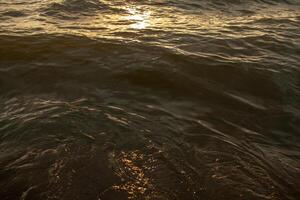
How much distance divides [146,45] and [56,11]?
139 inches

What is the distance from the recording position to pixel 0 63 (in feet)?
21.8

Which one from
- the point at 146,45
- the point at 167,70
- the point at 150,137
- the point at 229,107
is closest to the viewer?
the point at 150,137

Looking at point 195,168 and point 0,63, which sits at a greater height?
point 195,168

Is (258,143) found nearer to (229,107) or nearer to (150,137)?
(229,107)

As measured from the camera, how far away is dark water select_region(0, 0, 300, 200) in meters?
3.61

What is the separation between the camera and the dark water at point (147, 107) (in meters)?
3.61

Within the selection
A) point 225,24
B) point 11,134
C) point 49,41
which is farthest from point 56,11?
point 11,134

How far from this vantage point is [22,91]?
18.1 ft

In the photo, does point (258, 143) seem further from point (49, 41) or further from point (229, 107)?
point (49, 41)

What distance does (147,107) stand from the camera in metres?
5.07

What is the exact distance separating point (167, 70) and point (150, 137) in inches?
90.9

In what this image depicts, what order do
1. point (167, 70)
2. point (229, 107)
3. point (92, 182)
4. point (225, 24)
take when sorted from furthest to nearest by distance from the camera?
point (225, 24) < point (167, 70) < point (229, 107) < point (92, 182)

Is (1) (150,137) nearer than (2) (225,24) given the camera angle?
Yes

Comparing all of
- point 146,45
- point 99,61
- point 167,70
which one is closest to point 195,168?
point 167,70
